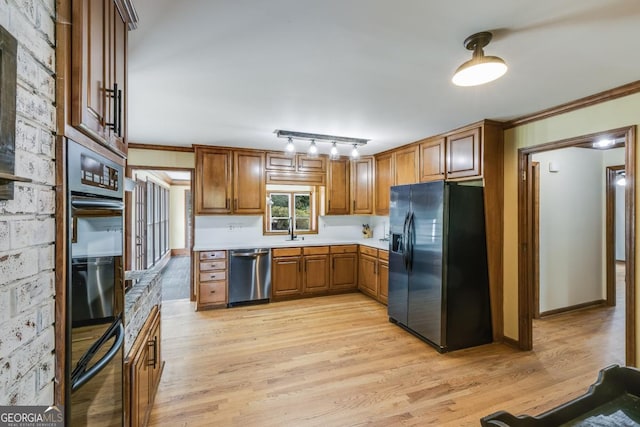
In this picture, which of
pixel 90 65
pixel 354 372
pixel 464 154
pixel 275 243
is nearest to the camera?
pixel 90 65

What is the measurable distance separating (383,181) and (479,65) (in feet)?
10.6

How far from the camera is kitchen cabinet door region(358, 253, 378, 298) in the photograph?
4.50 m

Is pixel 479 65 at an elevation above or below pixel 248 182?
above

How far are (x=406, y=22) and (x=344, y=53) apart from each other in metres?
0.41

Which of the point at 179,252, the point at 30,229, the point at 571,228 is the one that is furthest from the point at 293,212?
the point at 179,252

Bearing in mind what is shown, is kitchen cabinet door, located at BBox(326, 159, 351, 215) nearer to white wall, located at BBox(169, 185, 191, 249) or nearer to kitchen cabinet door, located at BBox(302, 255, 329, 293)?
kitchen cabinet door, located at BBox(302, 255, 329, 293)

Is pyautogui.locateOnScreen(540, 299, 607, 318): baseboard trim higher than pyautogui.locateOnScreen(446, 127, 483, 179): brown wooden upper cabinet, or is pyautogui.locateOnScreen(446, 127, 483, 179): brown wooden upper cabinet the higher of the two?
pyautogui.locateOnScreen(446, 127, 483, 179): brown wooden upper cabinet

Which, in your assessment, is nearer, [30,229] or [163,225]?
[30,229]

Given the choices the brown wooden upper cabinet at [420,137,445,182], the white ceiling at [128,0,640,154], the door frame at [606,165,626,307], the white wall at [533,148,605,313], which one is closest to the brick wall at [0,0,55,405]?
the white ceiling at [128,0,640,154]

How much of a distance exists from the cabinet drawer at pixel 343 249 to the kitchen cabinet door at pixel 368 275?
0.53ft

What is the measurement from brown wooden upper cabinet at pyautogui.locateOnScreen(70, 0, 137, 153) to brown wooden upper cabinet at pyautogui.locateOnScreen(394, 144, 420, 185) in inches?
136

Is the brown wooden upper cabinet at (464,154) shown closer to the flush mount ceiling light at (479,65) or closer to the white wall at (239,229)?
the flush mount ceiling light at (479,65)

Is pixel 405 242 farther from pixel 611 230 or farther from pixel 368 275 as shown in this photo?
pixel 611 230

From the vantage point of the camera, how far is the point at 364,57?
6.01 feet
